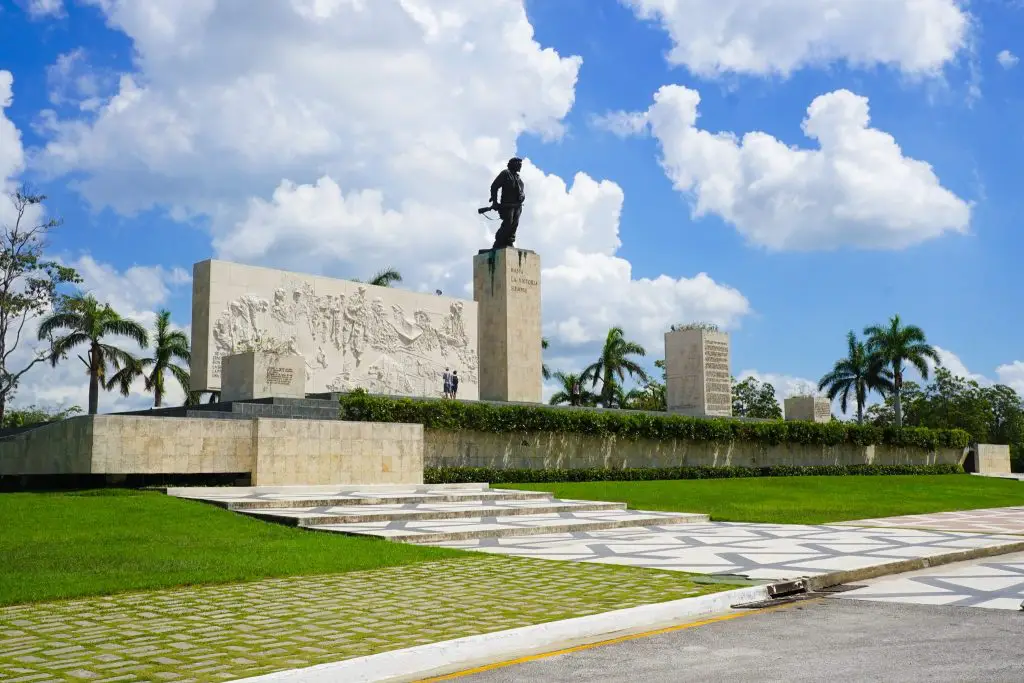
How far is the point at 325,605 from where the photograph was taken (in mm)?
5848

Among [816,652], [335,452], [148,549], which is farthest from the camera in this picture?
[335,452]

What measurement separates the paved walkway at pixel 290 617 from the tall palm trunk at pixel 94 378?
30.6 metres

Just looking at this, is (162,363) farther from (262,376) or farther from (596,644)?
(596,644)

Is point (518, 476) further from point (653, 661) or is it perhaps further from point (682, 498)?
point (653, 661)

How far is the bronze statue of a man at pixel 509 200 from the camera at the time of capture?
2464 centimetres

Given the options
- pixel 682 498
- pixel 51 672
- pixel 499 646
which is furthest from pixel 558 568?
pixel 682 498

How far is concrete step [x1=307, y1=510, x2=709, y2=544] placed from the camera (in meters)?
9.83

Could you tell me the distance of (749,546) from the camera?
9336 millimetres

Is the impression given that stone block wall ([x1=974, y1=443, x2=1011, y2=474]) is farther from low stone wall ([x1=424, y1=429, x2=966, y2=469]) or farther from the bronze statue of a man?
the bronze statue of a man

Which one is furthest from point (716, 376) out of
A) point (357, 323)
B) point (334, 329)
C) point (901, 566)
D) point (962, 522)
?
point (901, 566)

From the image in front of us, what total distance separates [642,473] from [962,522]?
441 inches

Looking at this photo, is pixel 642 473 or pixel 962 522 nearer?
pixel 962 522

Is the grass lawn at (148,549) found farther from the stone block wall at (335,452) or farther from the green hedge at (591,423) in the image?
the green hedge at (591,423)

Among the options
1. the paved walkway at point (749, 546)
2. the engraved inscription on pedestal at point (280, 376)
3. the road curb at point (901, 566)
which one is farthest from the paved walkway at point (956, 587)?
the engraved inscription on pedestal at point (280, 376)
